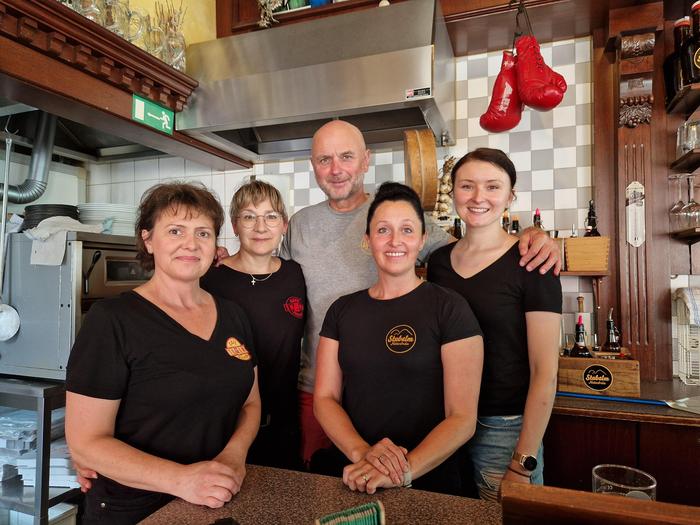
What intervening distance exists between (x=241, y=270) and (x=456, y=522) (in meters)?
1.09

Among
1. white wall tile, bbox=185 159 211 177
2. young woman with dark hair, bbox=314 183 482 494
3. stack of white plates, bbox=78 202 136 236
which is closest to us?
young woman with dark hair, bbox=314 183 482 494

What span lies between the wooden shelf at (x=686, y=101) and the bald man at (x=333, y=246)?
1204mm

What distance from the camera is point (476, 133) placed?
242 cm

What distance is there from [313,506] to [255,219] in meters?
0.98

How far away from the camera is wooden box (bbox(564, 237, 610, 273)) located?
6.50ft

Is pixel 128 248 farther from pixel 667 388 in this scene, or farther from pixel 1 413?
pixel 667 388

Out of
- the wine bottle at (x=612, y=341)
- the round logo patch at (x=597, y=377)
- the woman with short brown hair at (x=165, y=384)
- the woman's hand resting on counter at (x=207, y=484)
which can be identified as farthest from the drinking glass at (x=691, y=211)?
the woman's hand resting on counter at (x=207, y=484)

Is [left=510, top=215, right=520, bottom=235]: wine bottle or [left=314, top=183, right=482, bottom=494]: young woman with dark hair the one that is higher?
[left=510, top=215, right=520, bottom=235]: wine bottle

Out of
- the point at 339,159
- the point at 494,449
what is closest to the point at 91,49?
the point at 339,159

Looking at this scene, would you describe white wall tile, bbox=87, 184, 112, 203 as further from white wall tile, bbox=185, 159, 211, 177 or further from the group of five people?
the group of five people

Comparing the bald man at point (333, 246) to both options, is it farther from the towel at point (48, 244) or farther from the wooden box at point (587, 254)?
the towel at point (48, 244)

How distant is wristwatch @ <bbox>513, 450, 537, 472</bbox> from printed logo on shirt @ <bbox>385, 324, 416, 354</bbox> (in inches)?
18.2

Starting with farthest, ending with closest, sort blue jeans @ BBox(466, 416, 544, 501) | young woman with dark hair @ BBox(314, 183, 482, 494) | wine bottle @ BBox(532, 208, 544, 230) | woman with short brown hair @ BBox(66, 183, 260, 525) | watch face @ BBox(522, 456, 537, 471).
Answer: wine bottle @ BBox(532, 208, 544, 230)
blue jeans @ BBox(466, 416, 544, 501)
watch face @ BBox(522, 456, 537, 471)
young woman with dark hair @ BBox(314, 183, 482, 494)
woman with short brown hair @ BBox(66, 183, 260, 525)

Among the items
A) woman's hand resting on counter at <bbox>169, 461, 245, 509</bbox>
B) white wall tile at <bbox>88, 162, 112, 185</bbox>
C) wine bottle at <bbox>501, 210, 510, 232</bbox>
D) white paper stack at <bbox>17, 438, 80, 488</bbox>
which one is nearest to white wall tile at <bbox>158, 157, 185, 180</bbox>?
white wall tile at <bbox>88, 162, 112, 185</bbox>
